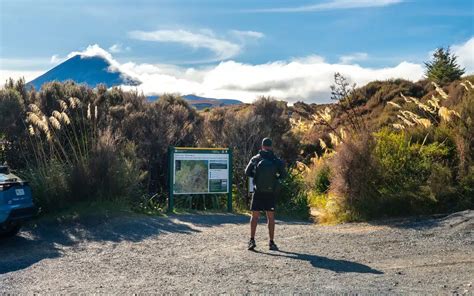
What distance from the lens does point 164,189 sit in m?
15.8

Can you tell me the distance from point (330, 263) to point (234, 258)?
4.66 feet

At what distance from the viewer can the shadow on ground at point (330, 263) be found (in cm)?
739

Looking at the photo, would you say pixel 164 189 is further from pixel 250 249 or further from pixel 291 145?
pixel 250 249

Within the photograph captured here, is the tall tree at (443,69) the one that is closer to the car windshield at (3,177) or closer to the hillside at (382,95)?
the hillside at (382,95)

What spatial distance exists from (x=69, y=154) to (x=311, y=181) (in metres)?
7.00

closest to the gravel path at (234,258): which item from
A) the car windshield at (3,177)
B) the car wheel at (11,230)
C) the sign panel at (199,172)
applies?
the car wheel at (11,230)

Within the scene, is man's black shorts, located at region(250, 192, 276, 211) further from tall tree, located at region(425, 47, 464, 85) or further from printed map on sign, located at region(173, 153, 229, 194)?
tall tree, located at region(425, 47, 464, 85)

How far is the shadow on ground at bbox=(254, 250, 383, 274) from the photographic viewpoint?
739cm

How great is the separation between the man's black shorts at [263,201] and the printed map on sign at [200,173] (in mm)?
5275

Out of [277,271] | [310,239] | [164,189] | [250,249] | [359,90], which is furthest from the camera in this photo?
[359,90]

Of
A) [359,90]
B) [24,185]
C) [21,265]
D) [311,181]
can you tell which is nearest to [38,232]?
[24,185]

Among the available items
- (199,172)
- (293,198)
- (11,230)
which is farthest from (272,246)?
(293,198)

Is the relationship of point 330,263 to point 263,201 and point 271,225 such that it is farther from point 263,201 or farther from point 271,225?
point 263,201

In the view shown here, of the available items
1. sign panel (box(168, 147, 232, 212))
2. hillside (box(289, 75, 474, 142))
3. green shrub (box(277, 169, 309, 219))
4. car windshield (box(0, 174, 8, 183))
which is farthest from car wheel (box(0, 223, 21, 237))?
hillside (box(289, 75, 474, 142))
